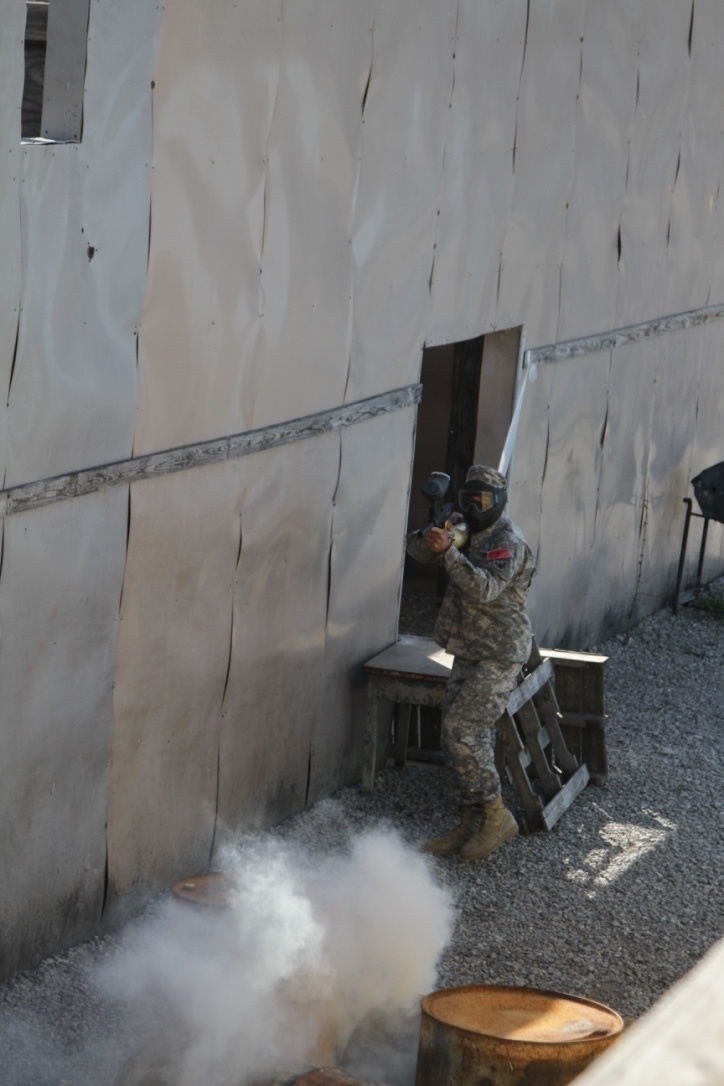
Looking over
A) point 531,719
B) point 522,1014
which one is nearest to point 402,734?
point 531,719

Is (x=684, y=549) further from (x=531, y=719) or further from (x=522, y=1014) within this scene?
(x=522, y=1014)

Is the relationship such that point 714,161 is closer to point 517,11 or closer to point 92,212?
point 517,11

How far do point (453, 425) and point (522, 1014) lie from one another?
6701mm

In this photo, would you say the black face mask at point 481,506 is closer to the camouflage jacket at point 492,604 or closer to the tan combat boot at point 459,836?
the camouflage jacket at point 492,604

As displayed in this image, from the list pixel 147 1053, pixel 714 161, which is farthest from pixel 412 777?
pixel 714 161

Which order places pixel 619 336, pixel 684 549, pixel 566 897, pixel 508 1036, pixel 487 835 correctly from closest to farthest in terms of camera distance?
pixel 508 1036, pixel 566 897, pixel 487 835, pixel 619 336, pixel 684 549

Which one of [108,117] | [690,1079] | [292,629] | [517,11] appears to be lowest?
[292,629]

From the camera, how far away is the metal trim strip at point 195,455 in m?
5.20

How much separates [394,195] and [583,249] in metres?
3.17

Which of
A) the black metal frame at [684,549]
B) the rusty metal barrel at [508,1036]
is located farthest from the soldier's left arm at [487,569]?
the black metal frame at [684,549]

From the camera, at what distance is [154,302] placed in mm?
5809

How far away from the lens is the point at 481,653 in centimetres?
738

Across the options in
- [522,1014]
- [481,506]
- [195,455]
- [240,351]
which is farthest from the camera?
[481,506]

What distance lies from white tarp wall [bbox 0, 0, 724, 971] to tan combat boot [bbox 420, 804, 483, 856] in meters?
0.83
